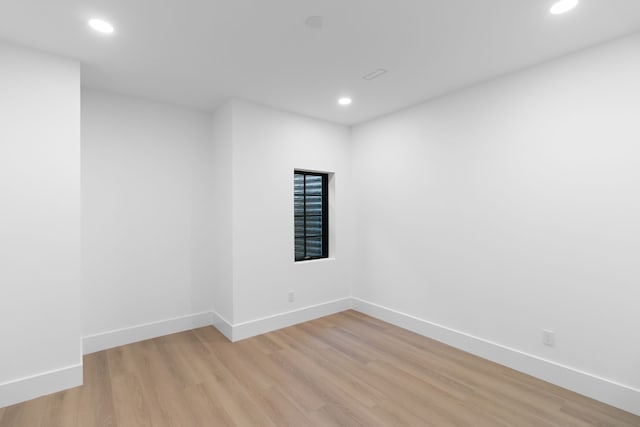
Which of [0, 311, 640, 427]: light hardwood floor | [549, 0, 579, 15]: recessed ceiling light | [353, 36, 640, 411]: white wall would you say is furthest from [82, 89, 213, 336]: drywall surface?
[549, 0, 579, 15]: recessed ceiling light

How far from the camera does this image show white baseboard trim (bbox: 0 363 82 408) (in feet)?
7.22

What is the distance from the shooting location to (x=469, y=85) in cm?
304

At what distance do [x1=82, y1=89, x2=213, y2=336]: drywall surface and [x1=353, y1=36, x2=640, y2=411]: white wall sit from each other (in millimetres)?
2537

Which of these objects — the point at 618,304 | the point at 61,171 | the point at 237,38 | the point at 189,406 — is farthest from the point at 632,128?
the point at 61,171

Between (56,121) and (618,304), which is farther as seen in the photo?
(56,121)

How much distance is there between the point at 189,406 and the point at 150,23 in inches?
106

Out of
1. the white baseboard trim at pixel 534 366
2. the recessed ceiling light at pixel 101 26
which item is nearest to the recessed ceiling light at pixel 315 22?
the recessed ceiling light at pixel 101 26

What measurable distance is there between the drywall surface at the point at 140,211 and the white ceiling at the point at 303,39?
0.42 metres

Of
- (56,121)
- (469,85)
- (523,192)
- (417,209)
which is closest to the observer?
(56,121)

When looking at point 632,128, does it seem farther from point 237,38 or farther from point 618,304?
point 237,38

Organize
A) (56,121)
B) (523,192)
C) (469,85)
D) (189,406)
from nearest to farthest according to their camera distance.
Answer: (189,406) < (56,121) < (523,192) < (469,85)

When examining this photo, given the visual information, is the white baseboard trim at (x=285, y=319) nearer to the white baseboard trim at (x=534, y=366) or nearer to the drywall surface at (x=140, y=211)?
the drywall surface at (x=140, y=211)

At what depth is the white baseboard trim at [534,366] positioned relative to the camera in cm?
217

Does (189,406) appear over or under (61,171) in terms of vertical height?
under
